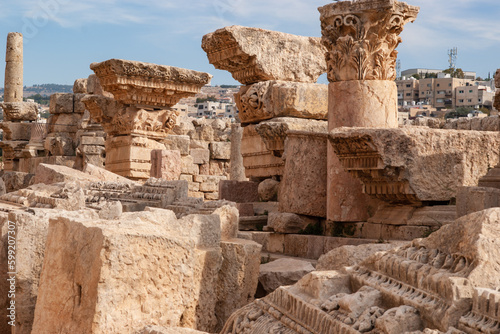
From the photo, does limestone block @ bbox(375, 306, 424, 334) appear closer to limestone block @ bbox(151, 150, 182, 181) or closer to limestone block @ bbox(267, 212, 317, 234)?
limestone block @ bbox(267, 212, 317, 234)

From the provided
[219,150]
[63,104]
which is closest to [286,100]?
[219,150]

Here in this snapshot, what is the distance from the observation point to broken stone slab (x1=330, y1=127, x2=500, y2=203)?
6.60 meters

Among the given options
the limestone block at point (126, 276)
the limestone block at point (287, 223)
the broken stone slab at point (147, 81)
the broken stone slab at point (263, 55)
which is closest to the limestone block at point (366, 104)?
the limestone block at point (287, 223)

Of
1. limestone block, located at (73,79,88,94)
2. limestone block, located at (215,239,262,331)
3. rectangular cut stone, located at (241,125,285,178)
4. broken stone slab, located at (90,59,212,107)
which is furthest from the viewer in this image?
limestone block, located at (73,79,88,94)

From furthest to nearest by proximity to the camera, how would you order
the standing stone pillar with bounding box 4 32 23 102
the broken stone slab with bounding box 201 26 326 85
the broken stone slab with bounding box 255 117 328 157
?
the standing stone pillar with bounding box 4 32 23 102 → the broken stone slab with bounding box 201 26 326 85 → the broken stone slab with bounding box 255 117 328 157

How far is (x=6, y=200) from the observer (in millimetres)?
7371

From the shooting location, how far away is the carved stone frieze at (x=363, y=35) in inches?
297

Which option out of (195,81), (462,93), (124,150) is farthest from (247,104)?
Result: (462,93)

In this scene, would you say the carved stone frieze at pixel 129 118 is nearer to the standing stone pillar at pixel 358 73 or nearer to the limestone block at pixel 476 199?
the standing stone pillar at pixel 358 73

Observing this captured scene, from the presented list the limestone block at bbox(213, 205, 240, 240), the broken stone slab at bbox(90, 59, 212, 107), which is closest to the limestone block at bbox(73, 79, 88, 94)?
the broken stone slab at bbox(90, 59, 212, 107)

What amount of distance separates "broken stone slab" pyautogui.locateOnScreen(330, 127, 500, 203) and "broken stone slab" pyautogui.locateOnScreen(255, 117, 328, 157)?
2545 millimetres

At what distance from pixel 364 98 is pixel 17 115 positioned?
16.0m

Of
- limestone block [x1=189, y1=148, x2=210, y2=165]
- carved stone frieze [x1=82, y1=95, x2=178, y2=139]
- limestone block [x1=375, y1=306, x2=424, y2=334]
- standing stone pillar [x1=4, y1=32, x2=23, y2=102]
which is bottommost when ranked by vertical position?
limestone block [x1=375, y1=306, x2=424, y2=334]

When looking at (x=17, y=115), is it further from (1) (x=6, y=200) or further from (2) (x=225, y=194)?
(1) (x=6, y=200)
